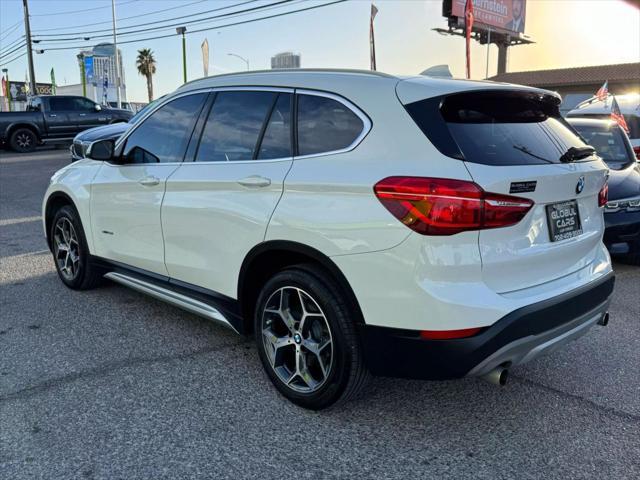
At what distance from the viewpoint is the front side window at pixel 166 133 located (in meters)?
3.96

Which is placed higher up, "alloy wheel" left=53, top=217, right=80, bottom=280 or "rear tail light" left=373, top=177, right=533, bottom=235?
"rear tail light" left=373, top=177, right=533, bottom=235

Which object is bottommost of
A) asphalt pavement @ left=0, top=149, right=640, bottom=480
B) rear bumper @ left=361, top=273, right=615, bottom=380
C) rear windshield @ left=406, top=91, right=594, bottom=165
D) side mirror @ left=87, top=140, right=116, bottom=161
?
asphalt pavement @ left=0, top=149, right=640, bottom=480

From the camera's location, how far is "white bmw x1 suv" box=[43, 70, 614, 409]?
102 inches

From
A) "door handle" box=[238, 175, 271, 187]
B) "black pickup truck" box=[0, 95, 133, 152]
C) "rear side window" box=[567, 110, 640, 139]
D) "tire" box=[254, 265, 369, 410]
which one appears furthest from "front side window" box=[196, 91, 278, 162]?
"black pickup truck" box=[0, 95, 133, 152]

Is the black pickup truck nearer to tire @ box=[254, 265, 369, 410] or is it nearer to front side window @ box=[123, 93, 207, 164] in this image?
front side window @ box=[123, 93, 207, 164]

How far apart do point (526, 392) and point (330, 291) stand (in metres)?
1.45

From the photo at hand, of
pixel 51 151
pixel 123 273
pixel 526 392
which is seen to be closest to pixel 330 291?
pixel 526 392

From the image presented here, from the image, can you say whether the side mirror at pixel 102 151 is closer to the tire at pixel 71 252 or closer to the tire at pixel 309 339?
the tire at pixel 71 252

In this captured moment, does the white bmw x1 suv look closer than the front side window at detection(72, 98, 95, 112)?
Yes

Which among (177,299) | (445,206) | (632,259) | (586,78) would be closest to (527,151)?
(445,206)

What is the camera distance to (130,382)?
3500mm

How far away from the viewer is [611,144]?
726cm

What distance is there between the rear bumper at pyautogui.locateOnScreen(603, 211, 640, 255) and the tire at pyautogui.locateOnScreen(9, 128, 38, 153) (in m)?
20.4

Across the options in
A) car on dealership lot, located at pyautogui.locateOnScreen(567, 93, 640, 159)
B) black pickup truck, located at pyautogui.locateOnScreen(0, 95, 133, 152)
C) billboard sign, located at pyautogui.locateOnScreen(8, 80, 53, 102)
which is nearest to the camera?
car on dealership lot, located at pyautogui.locateOnScreen(567, 93, 640, 159)
